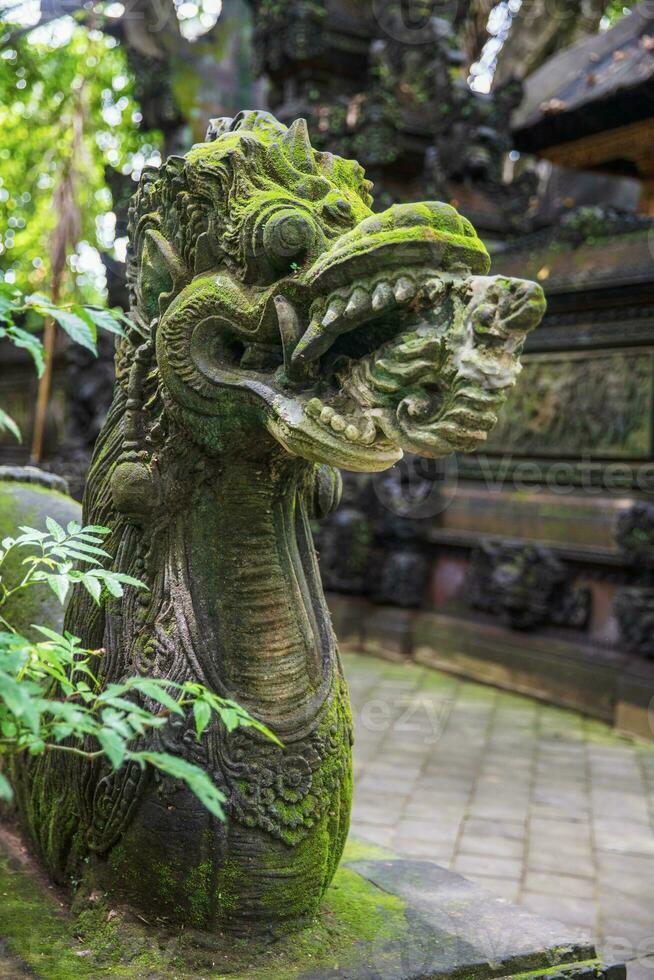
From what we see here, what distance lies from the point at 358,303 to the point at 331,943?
45.3 inches

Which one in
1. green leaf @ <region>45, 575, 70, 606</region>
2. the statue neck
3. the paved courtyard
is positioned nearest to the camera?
green leaf @ <region>45, 575, 70, 606</region>

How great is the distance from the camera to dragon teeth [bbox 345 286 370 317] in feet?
5.11

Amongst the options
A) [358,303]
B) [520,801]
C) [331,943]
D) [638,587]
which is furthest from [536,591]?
[358,303]

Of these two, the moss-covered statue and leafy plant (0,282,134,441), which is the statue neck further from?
leafy plant (0,282,134,441)

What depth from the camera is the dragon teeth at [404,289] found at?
5.06 feet

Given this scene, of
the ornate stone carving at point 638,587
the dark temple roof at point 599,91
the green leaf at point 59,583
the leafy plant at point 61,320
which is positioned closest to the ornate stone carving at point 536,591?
the ornate stone carving at point 638,587

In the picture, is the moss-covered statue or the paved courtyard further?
the paved courtyard

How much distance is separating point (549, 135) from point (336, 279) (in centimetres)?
788

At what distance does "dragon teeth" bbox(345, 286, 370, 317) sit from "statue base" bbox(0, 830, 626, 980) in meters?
1.09

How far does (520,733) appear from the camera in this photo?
20.7ft

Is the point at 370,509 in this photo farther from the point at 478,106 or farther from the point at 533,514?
the point at 478,106

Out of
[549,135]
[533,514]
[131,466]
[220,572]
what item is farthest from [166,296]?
[549,135]

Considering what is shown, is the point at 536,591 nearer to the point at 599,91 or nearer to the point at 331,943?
the point at 599,91

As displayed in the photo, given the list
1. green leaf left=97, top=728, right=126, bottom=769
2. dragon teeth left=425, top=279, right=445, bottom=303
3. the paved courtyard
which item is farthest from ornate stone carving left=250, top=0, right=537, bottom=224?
green leaf left=97, top=728, right=126, bottom=769
